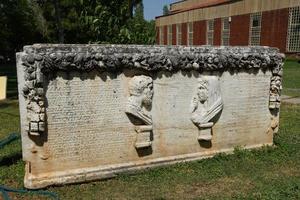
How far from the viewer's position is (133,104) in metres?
5.07

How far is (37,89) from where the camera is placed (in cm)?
457

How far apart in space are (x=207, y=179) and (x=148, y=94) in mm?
1286

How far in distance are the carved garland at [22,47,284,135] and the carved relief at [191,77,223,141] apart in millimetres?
203

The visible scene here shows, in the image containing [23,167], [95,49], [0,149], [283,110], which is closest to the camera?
[95,49]

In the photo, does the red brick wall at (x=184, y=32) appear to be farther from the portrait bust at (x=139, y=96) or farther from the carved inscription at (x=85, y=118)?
the carved inscription at (x=85, y=118)

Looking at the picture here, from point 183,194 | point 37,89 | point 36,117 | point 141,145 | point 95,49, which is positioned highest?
point 95,49

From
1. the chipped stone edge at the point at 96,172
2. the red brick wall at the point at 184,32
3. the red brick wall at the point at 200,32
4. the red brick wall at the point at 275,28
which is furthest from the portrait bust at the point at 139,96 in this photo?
the red brick wall at the point at 184,32

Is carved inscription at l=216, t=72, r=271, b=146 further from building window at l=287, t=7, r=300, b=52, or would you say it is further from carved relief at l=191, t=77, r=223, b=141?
building window at l=287, t=7, r=300, b=52

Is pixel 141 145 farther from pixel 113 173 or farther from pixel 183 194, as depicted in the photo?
pixel 183 194

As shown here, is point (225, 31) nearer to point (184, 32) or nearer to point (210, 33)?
point (210, 33)

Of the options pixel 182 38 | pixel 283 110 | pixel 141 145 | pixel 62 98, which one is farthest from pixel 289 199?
pixel 182 38

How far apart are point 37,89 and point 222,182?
246 cm

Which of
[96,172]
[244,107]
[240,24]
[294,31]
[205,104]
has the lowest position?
[96,172]

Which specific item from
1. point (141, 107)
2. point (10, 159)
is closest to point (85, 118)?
point (141, 107)
